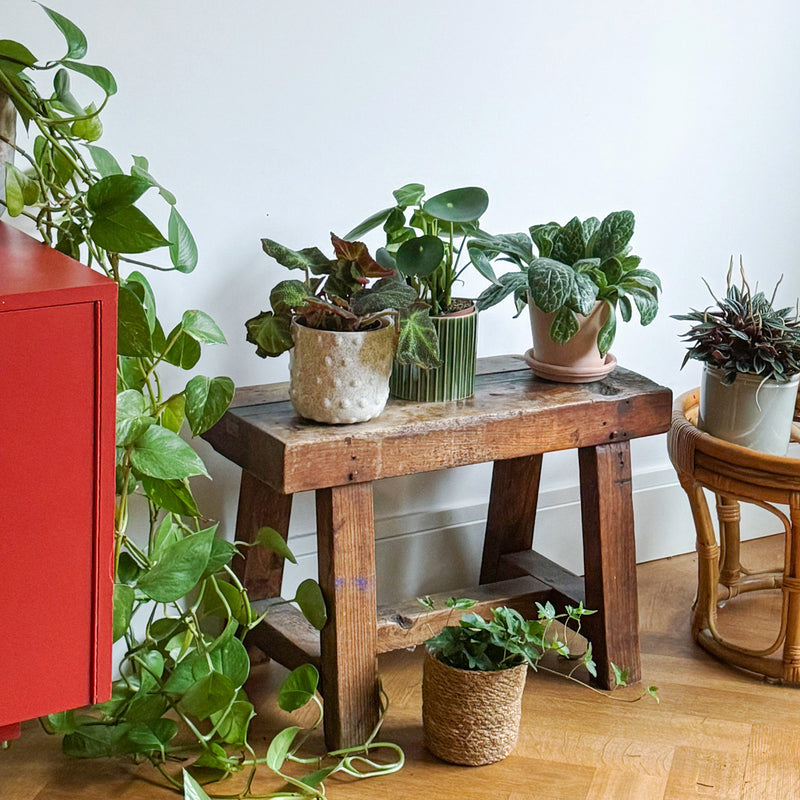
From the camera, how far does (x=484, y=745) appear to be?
62.1 inches

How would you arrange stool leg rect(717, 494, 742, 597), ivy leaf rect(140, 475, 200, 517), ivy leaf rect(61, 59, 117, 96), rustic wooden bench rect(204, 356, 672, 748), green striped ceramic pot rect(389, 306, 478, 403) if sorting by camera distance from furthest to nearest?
stool leg rect(717, 494, 742, 597) < green striped ceramic pot rect(389, 306, 478, 403) < rustic wooden bench rect(204, 356, 672, 748) < ivy leaf rect(140, 475, 200, 517) < ivy leaf rect(61, 59, 117, 96)

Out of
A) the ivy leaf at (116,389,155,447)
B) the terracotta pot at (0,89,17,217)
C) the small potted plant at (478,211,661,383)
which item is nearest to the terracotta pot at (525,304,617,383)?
the small potted plant at (478,211,661,383)

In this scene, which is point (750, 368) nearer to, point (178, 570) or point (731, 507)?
point (731, 507)

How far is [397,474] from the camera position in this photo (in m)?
1.56

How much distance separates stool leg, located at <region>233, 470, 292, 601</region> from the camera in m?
1.72

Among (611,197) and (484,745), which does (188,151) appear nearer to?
(611,197)

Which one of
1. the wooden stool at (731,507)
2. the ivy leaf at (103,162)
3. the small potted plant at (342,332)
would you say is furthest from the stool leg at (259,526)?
the wooden stool at (731,507)

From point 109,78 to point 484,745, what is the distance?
1024 millimetres

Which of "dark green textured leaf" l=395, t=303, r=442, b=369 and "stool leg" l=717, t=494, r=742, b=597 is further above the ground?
"dark green textured leaf" l=395, t=303, r=442, b=369

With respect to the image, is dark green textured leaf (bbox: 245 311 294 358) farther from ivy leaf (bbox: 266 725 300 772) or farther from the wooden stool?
the wooden stool

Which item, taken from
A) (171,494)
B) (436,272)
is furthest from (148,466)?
(436,272)

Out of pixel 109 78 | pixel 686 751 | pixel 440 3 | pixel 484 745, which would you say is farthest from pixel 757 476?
pixel 109 78

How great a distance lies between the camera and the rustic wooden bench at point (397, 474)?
151 centimetres

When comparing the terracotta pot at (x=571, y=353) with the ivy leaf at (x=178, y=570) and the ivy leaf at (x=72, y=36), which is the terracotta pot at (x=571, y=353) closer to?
the ivy leaf at (x=178, y=570)
